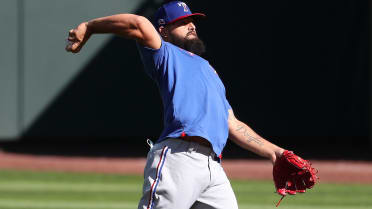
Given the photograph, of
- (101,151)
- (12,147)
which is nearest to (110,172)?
(101,151)

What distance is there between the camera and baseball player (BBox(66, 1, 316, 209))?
424 cm

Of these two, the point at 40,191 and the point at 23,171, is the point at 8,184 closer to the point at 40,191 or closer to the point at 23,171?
the point at 40,191

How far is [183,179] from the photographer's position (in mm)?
4336

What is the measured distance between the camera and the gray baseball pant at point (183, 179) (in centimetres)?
431

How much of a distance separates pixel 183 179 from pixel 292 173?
793 mm

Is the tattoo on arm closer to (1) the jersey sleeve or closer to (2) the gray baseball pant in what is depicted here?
(2) the gray baseball pant

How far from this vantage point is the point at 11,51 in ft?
54.6

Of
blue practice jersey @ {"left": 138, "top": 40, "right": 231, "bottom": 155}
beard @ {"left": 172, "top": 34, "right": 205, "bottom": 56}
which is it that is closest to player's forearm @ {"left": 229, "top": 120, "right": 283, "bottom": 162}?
blue practice jersey @ {"left": 138, "top": 40, "right": 231, "bottom": 155}

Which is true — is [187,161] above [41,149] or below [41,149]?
above

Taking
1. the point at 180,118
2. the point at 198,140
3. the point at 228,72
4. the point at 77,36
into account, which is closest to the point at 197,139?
the point at 198,140

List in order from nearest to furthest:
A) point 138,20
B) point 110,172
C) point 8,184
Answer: point 138,20 < point 8,184 < point 110,172

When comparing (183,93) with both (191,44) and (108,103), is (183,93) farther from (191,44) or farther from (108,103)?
(108,103)

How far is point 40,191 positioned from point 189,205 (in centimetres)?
665

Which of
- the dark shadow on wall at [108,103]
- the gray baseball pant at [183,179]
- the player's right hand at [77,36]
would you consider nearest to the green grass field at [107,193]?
the dark shadow on wall at [108,103]
